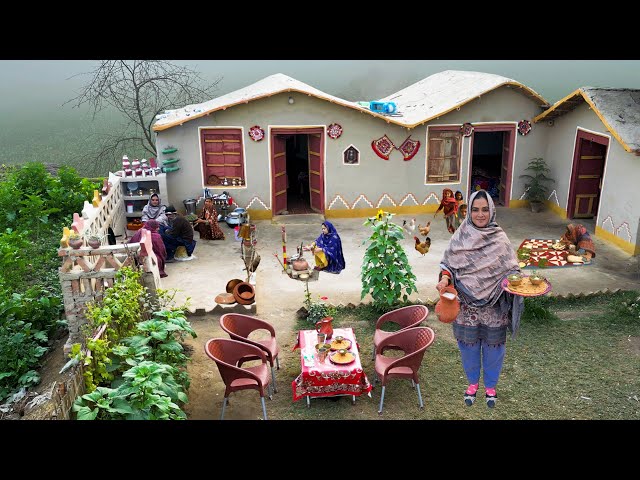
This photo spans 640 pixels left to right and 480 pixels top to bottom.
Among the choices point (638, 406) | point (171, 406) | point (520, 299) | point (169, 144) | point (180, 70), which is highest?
point (180, 70)

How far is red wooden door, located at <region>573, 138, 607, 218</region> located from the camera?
1362cm

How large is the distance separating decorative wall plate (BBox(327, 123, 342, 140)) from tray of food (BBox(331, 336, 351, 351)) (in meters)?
7.61

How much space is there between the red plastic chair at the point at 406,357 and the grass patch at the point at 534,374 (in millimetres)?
303

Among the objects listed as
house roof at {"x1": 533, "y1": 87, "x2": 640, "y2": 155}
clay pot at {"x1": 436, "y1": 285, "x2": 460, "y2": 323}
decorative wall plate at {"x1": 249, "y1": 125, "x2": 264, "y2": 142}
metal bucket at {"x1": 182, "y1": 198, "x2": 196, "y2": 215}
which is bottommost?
metal bucket at {"x1": 182, "y1": 198, "x2": 196, "y2": 215}

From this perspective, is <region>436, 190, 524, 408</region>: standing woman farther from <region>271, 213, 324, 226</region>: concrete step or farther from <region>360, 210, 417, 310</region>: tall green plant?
<region>271, 213, 324, 226</region>: concrete step

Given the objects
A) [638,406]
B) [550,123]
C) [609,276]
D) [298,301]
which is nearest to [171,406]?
[298,301]

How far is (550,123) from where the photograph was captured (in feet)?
48.1

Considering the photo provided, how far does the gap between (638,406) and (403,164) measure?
845 cm

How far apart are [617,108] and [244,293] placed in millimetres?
8593

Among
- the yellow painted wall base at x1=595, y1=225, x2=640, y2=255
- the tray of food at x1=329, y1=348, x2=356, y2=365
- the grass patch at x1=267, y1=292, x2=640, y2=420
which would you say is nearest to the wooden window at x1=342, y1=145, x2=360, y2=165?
the grass patch at x1=267, y1=292, x2=640, y2=420

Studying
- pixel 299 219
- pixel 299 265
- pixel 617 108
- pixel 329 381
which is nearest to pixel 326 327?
pixel 329 381

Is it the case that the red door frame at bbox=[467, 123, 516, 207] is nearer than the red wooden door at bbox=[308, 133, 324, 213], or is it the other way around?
the red wooden door at bbox=[308, 133, 324, 213]

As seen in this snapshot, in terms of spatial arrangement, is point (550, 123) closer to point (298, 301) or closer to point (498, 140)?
point (498, 140)

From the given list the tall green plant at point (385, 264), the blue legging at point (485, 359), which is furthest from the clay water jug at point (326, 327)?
the blue legging at point (485, 359)
